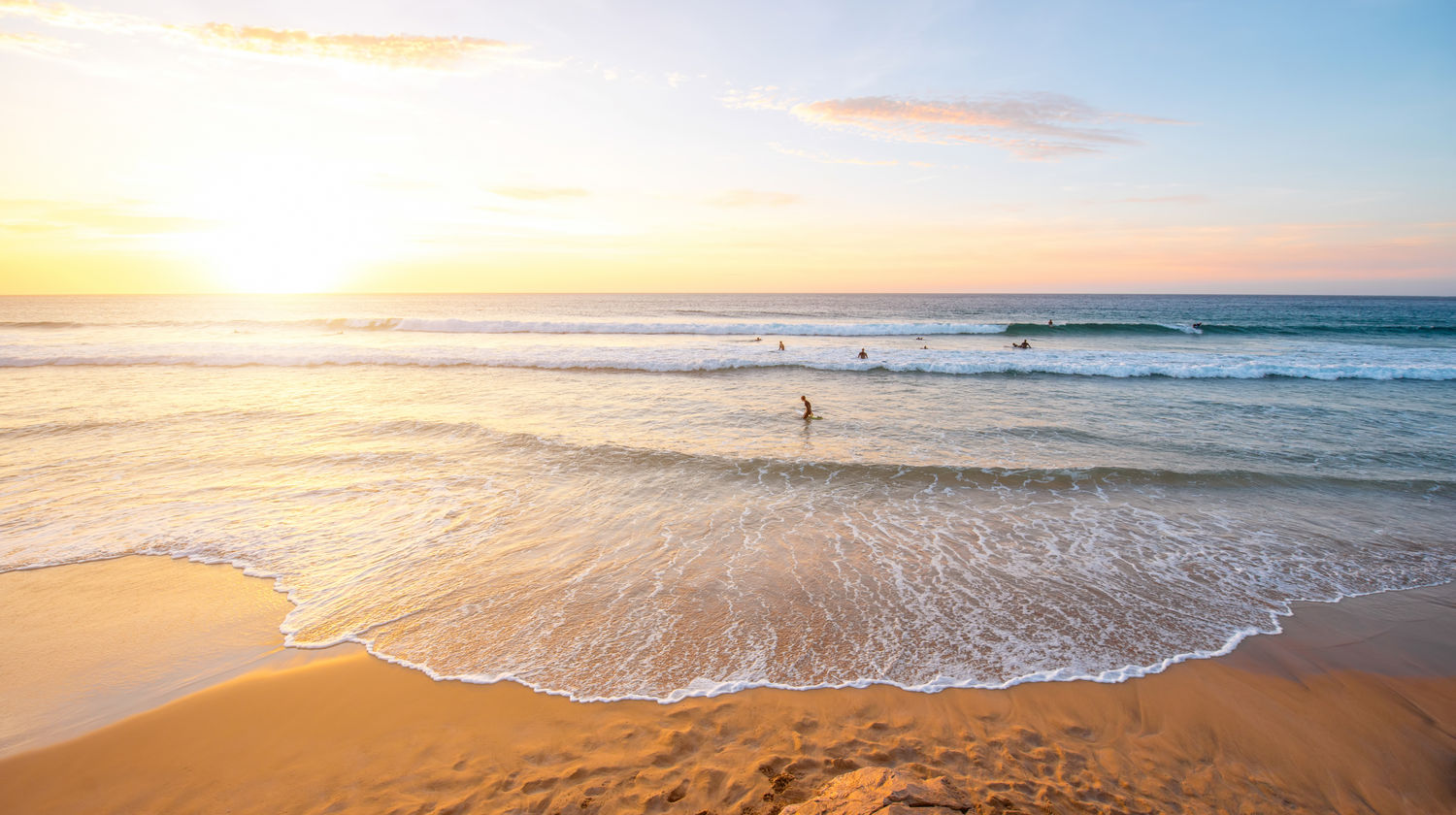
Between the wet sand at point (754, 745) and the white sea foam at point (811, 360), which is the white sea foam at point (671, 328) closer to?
the white sea foam at point (811, 360)

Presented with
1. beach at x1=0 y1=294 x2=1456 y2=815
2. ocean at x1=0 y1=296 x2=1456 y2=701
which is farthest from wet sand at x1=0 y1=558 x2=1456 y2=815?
ocean at x1=0 y1=296 x2=1456 y2=701

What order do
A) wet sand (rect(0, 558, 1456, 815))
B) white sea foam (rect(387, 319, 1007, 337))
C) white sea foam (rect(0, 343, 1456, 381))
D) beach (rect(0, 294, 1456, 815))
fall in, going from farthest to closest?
white sea foam (rect(387, 319, 1007, 337)) → white sea foam (rect(0, 343, 1456, 381)) → beach (rect(0, 294, 1456, 815)) → wet sand (rect(0, 558, 1456, 815))

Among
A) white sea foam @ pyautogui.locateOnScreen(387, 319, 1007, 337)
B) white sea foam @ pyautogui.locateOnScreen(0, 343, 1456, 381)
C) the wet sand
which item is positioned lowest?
the wet sand

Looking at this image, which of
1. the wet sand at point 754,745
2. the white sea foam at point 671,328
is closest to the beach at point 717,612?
the wet sand at point 754,745

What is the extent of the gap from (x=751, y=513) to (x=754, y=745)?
4783 mm

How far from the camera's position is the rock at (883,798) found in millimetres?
2863

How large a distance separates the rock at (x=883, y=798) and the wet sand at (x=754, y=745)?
44 cm

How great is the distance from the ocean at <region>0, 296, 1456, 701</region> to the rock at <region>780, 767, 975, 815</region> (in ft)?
5.11

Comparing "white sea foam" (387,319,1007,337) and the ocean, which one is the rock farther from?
"white sea foam" (387,319,1007,337)

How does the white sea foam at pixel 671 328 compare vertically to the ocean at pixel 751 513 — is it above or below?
above

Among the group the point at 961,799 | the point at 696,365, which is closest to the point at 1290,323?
the point at 696,365


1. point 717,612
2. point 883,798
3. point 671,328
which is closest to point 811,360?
point 717,612

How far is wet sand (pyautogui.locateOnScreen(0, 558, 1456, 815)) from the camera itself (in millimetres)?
3705

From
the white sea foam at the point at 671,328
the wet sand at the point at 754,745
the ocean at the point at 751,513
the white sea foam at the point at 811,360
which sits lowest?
the wet sand at the point at 754,745
